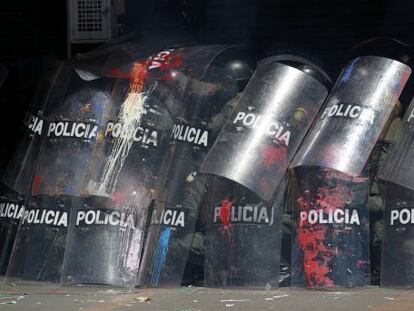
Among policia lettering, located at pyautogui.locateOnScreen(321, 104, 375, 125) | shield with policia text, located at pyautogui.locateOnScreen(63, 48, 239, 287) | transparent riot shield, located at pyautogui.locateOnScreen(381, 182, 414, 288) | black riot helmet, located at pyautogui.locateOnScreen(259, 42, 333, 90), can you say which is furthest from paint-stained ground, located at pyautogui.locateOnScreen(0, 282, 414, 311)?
black riot helmet, located at pyautogui.locateOnScreen(259, 42, 333, 90)

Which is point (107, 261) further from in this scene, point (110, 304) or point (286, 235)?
point (286, 235)

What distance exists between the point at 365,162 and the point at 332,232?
667 mm

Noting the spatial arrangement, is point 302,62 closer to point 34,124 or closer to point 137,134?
point 137,134

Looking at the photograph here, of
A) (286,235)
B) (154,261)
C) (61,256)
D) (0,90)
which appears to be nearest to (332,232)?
(286,235)

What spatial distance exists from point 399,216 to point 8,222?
3.74 metres

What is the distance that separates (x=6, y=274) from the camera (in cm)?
746

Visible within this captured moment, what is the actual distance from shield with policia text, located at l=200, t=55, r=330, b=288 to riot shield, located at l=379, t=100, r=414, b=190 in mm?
771

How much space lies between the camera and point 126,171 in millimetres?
7207

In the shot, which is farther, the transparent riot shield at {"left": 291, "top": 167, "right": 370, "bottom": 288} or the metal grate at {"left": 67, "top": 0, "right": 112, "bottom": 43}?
the metal grate at {"left": 67, "top": 0, "right": 112, "bottom": 43}

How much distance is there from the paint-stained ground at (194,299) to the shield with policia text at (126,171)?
0.73ft

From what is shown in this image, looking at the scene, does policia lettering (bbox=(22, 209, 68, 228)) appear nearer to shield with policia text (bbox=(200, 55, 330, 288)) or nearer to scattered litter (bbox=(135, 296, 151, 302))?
scattered litter (bbox=(135, 296, 151, 302))

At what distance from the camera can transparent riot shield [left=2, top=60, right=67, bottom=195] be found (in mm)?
7746

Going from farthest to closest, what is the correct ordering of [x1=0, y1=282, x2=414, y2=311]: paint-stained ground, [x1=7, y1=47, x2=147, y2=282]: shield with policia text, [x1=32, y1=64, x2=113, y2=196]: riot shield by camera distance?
[x1=32, y1=64, x2=113, y2=196]: riot shield → [x1=7, y1=47, x2=147, y2=282]: shield with policia text → [x1=0, y1=282, x2=414, y2=311]: paint-stained ground

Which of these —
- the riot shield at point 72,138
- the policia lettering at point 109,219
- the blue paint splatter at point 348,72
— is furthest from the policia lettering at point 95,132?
the blue paint splatter at point 348,72
